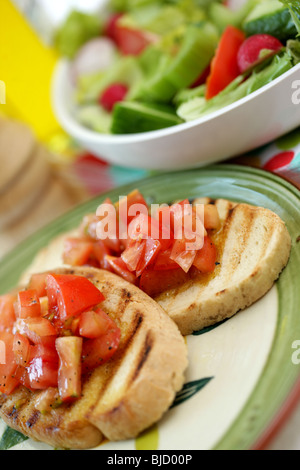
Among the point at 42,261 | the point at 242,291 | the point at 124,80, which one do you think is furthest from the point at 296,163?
the point at 124,80

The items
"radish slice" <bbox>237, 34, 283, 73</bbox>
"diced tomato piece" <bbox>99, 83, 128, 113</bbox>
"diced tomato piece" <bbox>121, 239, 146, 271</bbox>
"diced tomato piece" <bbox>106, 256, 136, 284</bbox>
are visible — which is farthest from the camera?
"diced tomato piece" <bbox>99, 83, 128, 113</bbox>

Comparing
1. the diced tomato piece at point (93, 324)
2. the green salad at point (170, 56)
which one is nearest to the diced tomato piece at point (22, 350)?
the diced tomato piece at point (93, 324)

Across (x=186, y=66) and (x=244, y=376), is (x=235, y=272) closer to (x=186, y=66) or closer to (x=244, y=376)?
(x=244, y=376)

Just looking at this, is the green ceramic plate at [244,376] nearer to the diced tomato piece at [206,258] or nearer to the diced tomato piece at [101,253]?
the diced tomato piece at [206,258]

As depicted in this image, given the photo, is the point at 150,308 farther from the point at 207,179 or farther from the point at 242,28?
the point at 242,28

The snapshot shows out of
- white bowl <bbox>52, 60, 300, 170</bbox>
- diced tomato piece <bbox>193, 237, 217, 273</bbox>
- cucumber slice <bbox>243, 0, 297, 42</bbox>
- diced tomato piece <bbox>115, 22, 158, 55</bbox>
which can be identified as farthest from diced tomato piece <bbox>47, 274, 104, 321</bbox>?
diced tomato piece <bbox>115, 22, 158, 55</bbox>

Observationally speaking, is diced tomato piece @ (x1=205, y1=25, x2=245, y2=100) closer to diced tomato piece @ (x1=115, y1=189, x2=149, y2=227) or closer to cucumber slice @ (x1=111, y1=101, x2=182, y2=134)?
cucumber slice @ (x1=111, y1=101, x2=182, y2=134)

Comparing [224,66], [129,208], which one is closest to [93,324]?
[129,208]
